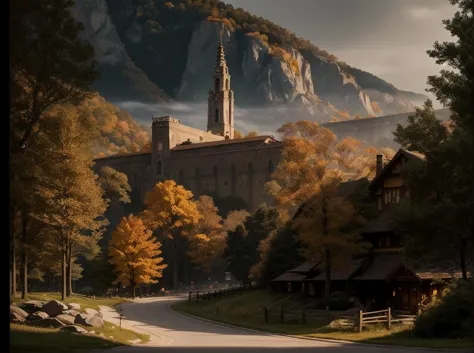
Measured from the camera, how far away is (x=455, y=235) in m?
30.3

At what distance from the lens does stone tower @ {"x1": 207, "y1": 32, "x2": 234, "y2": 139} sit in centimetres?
15589

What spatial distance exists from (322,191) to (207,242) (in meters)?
39.2

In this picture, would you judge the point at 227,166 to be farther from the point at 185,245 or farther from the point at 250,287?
the point at 250,287

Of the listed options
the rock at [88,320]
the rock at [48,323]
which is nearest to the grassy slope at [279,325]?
the rock at [88,320]

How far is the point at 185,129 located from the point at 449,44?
103057 mm

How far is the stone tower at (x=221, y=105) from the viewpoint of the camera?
156 m

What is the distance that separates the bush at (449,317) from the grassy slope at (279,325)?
779mm

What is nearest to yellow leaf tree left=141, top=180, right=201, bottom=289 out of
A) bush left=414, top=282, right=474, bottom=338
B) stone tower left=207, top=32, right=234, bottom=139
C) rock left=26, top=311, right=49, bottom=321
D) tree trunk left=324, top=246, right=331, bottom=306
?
tree trunk left=324, top=246, right=331, bottom=306

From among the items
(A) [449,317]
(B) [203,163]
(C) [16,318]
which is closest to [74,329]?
(C) [16,318]

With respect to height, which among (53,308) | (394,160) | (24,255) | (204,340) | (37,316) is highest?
(394,160)

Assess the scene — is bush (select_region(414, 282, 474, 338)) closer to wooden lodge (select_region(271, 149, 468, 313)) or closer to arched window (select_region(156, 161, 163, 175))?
wooden lodge (select_region(271, 149, 468, 313))

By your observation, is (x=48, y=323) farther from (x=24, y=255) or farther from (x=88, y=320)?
(x=24, y=255)

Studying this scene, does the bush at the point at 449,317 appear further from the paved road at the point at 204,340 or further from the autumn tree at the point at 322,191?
the autumn tree at the point at 322,191

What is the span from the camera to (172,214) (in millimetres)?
82375
